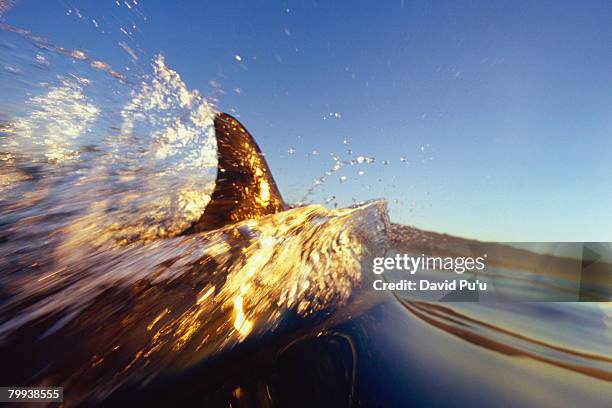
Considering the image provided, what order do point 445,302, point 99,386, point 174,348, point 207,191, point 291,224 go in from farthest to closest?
point 207,191, point 445,302, point 291,224, point 174,348, point 99,386

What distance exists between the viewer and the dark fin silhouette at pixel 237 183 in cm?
255

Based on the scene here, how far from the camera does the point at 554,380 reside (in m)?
0.92

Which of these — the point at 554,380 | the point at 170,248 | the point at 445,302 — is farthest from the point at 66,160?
the point at 554,380

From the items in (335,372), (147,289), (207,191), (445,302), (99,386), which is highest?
(207,191)

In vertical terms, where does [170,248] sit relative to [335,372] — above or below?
above

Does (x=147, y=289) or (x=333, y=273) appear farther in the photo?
(x=333, y=273)

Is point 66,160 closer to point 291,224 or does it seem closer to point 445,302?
point 291,224

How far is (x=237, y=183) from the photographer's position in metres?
2.70

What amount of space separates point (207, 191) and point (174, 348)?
2.93 meters

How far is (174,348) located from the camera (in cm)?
72

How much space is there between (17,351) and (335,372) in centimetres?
76

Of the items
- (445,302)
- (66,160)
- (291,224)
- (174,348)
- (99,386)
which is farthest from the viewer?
(66,160)

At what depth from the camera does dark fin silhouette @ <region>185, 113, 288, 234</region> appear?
2.55 meters

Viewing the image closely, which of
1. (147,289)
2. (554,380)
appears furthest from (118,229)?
(554,380)
